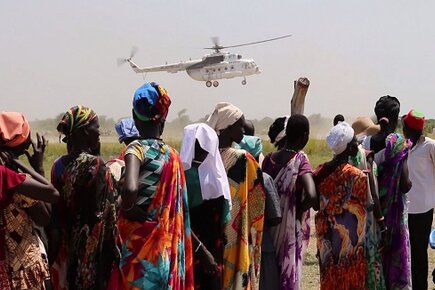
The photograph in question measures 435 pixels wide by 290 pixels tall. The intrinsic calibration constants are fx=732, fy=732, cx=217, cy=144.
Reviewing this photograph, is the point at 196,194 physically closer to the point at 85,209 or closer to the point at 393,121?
the point at 85,209

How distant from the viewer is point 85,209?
4090 millimetres

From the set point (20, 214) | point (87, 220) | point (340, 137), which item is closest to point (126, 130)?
point (87, 220)

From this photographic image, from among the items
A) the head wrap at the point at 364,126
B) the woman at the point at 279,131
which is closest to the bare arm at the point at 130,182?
the woman at the point at 279,131

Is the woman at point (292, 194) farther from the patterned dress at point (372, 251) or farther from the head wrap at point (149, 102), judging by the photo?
the head wrap at point (149, 102)

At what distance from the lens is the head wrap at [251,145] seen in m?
5.65

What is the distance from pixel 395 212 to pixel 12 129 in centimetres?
350


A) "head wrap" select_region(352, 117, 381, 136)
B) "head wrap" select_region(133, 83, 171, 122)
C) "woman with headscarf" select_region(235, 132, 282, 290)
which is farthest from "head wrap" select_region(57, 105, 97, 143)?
"head wrap" select_region(352, 117, 381, 136)

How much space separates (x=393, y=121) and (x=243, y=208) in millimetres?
2107

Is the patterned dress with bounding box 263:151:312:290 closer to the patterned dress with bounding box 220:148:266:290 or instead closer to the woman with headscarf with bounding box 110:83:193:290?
the patterned dress with bounding box 220:148:266:290

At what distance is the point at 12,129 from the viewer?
3898mm

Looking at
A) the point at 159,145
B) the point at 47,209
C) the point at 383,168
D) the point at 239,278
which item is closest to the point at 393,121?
the point at 383,168

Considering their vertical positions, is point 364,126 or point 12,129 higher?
point 12,129

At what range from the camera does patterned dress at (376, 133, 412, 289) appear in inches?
240

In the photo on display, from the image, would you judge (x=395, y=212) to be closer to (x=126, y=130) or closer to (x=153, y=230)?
(x=126, y=130)
